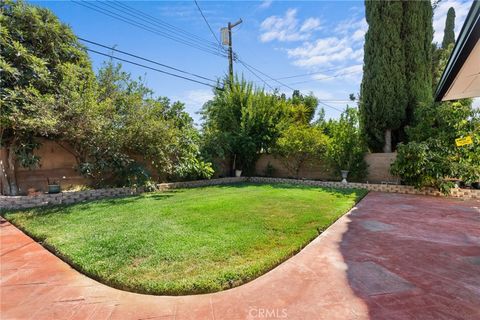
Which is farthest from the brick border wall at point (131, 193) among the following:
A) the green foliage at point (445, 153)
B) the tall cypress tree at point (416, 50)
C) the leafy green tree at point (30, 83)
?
the tall cypress tree at point (416, 50)

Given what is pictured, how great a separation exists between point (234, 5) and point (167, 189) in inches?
322

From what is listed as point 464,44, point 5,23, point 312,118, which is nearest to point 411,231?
point 464,44

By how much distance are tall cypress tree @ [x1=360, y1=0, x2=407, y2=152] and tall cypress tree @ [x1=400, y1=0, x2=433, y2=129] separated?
0.23 meters

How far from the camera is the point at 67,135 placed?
306 inches

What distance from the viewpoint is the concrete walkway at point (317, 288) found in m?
2.39

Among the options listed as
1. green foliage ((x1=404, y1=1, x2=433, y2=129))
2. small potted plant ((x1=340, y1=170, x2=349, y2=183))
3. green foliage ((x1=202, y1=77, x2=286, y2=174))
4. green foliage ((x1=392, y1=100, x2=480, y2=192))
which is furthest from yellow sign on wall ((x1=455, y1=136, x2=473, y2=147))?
green foliage ((x1=202, y1=77, x2=286, y2=174))

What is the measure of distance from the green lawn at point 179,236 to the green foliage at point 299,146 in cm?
443

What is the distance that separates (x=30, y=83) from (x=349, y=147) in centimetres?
1125

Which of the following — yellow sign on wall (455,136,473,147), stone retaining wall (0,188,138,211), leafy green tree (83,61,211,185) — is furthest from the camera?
leafy green tree (83,61,211,185)

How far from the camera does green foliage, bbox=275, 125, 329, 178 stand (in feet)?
37.4

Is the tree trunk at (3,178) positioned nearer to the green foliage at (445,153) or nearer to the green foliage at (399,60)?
the green foliage at (445,153)

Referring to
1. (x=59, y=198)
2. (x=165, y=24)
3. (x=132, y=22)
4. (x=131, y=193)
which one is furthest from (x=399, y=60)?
(x=59, y=198)

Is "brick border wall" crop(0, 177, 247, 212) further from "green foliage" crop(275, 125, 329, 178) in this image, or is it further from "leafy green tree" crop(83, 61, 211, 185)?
"green foliage" crop(275, 125, 329, 178)

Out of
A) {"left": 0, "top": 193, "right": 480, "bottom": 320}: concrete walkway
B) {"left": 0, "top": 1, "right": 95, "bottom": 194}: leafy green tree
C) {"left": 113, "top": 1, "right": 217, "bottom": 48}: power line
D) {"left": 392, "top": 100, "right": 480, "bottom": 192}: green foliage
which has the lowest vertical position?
{"left": 0, "top": 193, "right": 480, "bottom": 320}: concrete walkway
